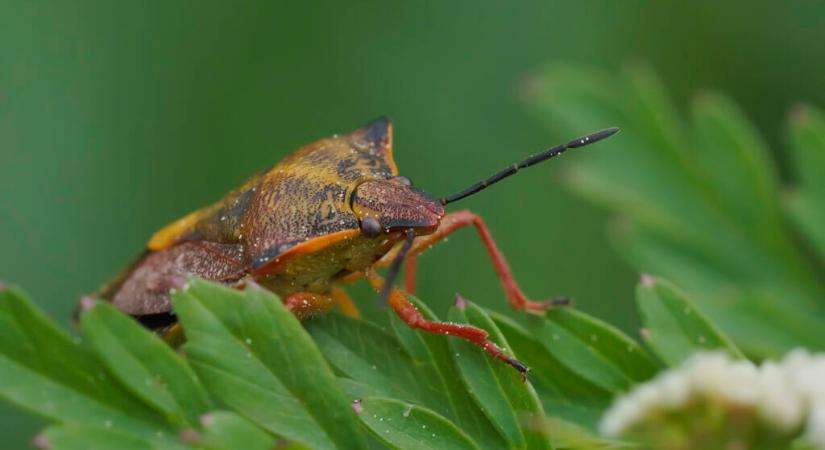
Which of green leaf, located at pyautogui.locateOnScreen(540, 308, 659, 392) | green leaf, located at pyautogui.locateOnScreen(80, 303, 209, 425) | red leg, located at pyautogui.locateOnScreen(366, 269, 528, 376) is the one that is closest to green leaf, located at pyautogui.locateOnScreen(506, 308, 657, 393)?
green leaf, located at pyautogui.locateOnScreen(540, 308, 659, 392)

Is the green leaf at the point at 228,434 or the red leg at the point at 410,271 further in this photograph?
the red leg at the point at 410,271

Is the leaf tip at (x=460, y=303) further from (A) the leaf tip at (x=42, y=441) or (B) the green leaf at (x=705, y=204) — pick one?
(B) the green leaf at (x=705, y=204)

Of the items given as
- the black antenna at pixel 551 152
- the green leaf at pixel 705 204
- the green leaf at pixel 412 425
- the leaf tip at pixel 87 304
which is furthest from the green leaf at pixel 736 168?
the leaf tip at pixel 87 304

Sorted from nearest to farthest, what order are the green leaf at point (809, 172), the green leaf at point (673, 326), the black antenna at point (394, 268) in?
the green leaf at point (673, 326), the black antenna at point (394, 268), the green leaf at point (809, 172)

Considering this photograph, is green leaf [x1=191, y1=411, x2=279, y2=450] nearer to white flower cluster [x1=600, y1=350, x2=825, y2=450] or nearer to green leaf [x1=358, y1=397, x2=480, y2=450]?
green leaf [x1=358, y1=397, x2=480, y2=450]

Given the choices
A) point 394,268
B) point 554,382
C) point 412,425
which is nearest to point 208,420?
point 412,425

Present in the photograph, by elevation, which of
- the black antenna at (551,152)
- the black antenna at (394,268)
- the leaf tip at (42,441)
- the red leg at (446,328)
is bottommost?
the leaf tip at (42,441)

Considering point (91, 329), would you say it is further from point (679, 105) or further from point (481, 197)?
point (679, 105)

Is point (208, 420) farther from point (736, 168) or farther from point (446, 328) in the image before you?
point (736, 168)
